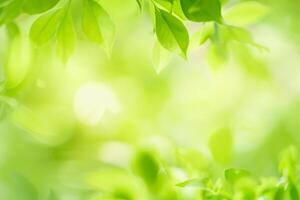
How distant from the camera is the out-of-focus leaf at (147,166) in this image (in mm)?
760

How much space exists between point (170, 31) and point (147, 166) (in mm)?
233

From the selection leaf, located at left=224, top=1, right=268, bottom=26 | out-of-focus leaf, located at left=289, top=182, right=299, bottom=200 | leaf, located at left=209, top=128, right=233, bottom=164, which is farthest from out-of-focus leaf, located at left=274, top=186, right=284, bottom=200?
leaf, located at left=224, top=1, right=268, bottom=26

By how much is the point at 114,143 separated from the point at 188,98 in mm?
191

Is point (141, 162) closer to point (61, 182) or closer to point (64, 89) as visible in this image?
point (61, 182)

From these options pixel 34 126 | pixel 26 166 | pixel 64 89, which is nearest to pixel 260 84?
pixel 64 89

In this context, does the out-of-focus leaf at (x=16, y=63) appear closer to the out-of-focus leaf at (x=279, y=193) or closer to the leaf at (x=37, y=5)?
the leaf at (x=37, y=5)

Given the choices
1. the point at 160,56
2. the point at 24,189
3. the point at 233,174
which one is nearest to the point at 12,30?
the point at 160,56

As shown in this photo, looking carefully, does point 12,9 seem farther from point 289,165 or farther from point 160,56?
point 289,165

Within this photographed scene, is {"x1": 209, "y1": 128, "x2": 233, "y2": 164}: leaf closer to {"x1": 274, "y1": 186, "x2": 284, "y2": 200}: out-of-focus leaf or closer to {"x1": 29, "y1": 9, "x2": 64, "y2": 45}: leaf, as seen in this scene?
{"x1": 274, "y1": 186, "x2": 284, "y2": 200}: out-of-focus leaf

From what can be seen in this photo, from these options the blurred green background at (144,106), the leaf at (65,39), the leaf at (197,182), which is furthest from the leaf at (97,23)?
the blurred green background at (144,106)

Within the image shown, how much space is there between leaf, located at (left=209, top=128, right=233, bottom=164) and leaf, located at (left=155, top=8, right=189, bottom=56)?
8.9 inches

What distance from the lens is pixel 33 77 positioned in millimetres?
1285

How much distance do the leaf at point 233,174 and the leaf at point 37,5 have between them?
222 mm

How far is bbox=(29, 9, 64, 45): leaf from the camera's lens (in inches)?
23.8
